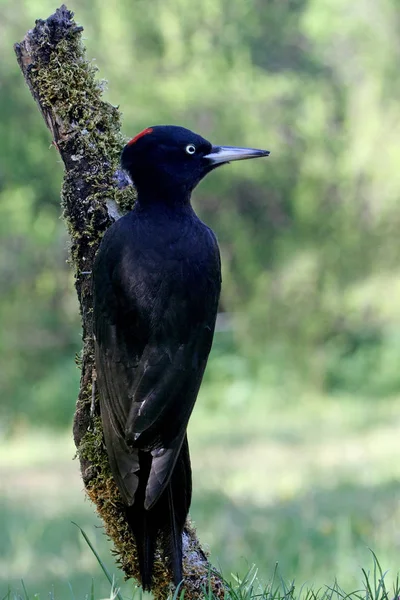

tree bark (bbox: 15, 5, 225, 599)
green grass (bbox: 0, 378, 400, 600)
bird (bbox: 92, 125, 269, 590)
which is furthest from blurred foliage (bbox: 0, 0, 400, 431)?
bird (bbox: 92, 125, 269, 590)

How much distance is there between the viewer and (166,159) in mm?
3432

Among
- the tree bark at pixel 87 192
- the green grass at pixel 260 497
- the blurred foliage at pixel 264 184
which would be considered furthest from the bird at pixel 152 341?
the blurred foliage at pixel 264 184

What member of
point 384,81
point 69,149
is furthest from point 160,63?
point 69,149

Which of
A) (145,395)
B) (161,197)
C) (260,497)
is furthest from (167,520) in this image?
(260,497)

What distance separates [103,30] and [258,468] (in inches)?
288

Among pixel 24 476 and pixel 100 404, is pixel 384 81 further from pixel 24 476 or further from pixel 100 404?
pixel 100 404

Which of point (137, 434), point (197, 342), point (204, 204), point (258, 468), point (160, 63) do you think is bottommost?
point (137, 434)

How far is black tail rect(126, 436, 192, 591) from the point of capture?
132 inches

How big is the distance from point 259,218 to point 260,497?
28.0 feet

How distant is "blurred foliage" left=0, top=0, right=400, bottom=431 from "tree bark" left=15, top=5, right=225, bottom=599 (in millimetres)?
9870

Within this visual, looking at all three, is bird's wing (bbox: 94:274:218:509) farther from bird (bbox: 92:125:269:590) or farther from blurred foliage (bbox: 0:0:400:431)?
blurred foliage (bbox: 0:0:400:431)

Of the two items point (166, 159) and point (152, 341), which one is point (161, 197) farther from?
point (152, 341)

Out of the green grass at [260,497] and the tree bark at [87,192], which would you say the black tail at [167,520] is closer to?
the tree bark at [87,192]

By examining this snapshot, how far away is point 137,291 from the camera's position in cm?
325
